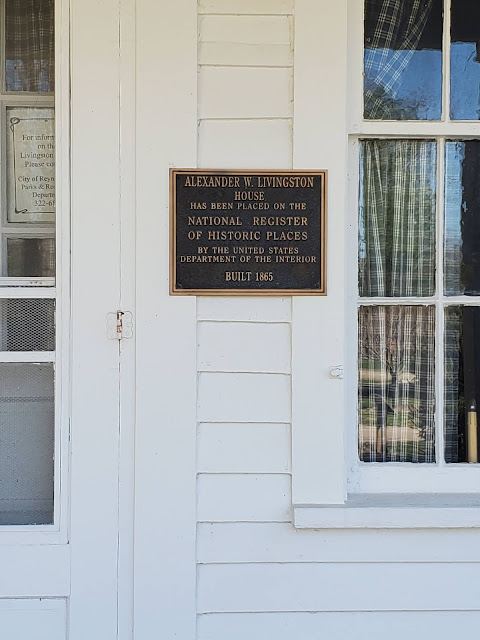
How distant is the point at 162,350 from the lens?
2.81 meters

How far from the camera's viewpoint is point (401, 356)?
9.76 ft

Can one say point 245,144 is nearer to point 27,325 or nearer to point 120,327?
point 120,327

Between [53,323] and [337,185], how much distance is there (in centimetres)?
120

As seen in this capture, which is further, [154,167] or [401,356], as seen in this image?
[401,356]

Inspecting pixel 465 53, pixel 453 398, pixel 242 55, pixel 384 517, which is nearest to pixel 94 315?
pixel 242 55

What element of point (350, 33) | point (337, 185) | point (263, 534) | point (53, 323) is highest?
point (350, 33)

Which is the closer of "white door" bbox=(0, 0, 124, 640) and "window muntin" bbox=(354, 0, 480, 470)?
"white door" bbox=(0, 0, 124, 640)

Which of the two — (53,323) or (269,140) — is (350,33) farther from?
(53,323)

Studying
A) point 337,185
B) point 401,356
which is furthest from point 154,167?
point 401,356

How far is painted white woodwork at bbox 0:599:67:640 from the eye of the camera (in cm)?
282

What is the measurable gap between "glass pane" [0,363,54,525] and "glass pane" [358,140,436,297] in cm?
132

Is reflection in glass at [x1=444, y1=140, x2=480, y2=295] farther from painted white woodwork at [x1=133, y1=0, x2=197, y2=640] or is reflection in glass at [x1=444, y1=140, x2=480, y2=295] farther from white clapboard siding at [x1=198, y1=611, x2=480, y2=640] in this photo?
white clapboard siding at [x1=198, y1=611, x2=480, y2=640]

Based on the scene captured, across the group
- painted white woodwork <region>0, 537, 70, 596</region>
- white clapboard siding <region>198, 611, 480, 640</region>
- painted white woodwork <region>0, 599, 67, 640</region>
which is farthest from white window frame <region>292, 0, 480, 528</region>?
painted white woodwork <region>0, 599, 67, 640</region>

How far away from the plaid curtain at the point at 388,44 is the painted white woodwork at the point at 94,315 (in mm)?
981
